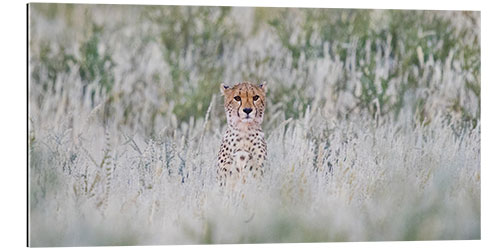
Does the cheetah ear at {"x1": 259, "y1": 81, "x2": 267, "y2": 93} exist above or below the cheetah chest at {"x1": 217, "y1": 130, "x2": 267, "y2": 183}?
above

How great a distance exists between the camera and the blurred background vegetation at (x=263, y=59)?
19.2ft

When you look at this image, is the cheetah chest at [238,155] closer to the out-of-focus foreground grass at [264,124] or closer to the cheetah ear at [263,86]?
the out-of-focus foreground grass at [264,124]

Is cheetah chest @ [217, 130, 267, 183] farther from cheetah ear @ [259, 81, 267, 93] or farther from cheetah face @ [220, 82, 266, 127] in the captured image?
cheetah ear @ [259, 81, 267, 93]

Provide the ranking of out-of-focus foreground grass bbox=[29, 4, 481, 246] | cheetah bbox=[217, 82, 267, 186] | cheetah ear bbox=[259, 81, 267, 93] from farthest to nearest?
1. cheetah ear bbox=[259, 81, 267, 93]
2. cheetah bbox=[217, 82, 267, 186]
3. out-of-focus foreground grass bbox=[29, 4, 481, 246]

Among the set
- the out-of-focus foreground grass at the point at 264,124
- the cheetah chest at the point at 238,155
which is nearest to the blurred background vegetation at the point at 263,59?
the out-of-focus foreground grass at the point at 264,124

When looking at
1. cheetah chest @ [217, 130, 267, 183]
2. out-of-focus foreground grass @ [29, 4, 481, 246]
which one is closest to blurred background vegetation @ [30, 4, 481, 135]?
out-of-focus foreground grass @ [29, 4, 481, 246]

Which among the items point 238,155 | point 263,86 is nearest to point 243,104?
point 263,86

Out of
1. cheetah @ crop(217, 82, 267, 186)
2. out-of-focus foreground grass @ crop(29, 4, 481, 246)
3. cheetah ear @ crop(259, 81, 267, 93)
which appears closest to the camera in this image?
out-of-focus foreground grass @ crop(29, 4, 481, 246)

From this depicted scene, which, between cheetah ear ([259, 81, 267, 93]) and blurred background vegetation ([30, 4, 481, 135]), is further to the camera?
cheetah ear ([259, 81, 267, 93])

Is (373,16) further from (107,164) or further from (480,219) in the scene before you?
(107,164)

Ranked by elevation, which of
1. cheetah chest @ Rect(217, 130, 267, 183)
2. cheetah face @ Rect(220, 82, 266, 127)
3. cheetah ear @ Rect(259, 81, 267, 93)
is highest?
cheetah ear @ Rect(259, 81, 267, 93)

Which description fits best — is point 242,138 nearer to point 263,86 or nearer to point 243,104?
point 243,104

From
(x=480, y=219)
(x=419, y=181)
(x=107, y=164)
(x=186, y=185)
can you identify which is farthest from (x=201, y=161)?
(x=480, y=219)

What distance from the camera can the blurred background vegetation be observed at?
5.85 m
